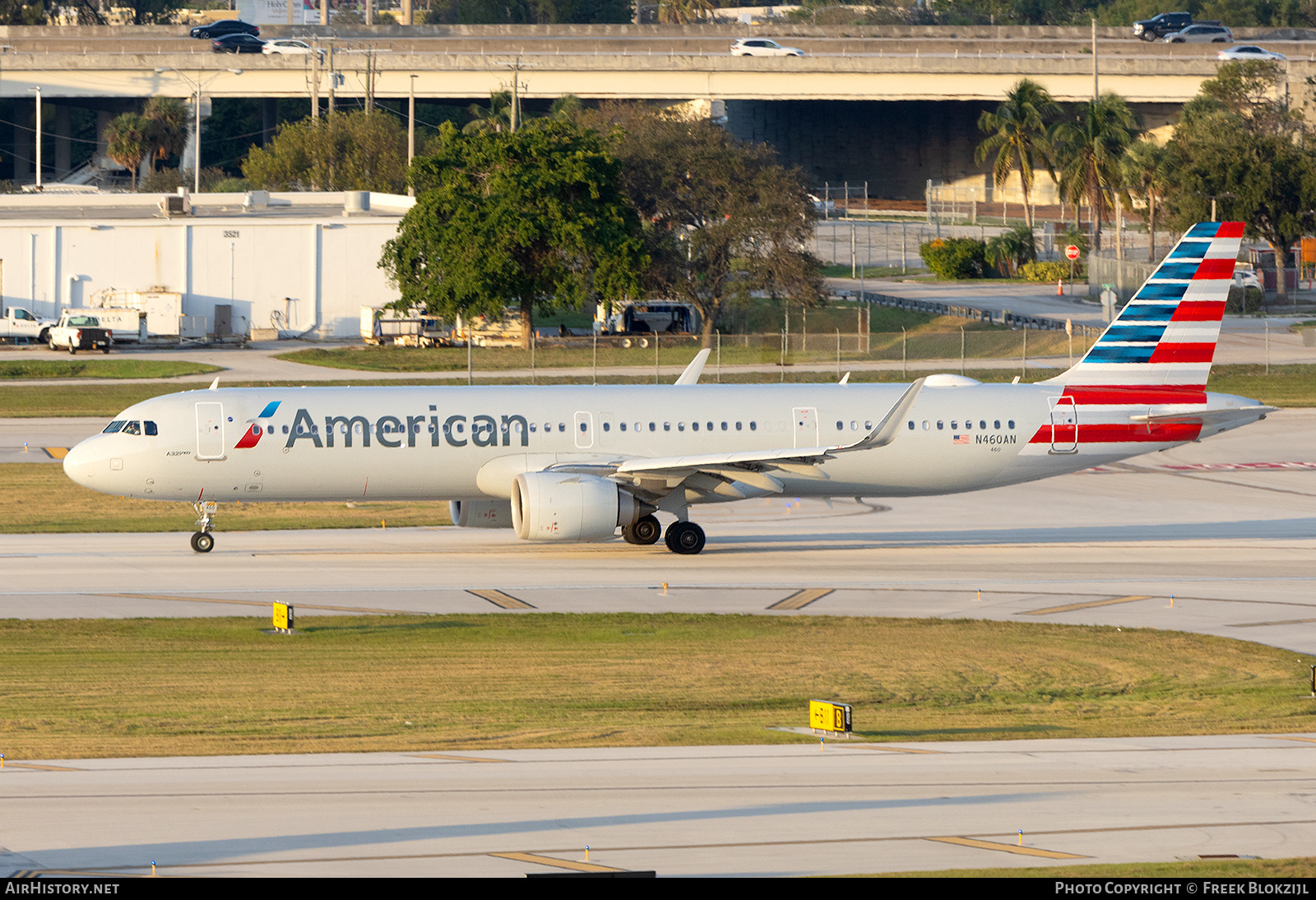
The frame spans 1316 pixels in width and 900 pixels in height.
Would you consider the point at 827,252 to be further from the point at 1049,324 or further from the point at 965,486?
the point at 965,486

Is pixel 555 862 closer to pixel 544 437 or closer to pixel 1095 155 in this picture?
pixel 544 437

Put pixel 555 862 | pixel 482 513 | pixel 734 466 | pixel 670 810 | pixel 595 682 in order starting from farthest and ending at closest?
pixel 482 513 → pixel 734 466 → pixel 595 682 → pixel 670 810 → pixel 555 862

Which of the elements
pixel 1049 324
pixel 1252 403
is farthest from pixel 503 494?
pixel 1049 324

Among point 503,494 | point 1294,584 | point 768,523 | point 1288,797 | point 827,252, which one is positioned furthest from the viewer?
point 827,252

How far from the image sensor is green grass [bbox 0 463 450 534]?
1644 inches

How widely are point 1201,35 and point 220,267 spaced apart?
318ft

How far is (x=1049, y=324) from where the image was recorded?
90.6m

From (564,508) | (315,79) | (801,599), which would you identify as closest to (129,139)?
(315,79)

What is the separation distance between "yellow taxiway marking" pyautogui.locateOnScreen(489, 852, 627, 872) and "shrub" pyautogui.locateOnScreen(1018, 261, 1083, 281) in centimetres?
9986

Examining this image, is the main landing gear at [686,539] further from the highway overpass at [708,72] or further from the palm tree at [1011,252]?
the highway overpass at [708,72]

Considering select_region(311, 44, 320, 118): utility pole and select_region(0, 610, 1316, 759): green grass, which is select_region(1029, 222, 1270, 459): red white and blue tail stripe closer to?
select_region(0, 610, 1316, 759): green grass

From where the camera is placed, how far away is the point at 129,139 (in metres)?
142

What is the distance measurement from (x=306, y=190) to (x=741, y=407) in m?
101

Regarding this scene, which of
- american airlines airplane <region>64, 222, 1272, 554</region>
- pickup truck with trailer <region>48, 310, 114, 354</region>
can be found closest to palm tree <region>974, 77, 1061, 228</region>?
pickup truck with trailer <region>48, 310, 114, 354</region>
